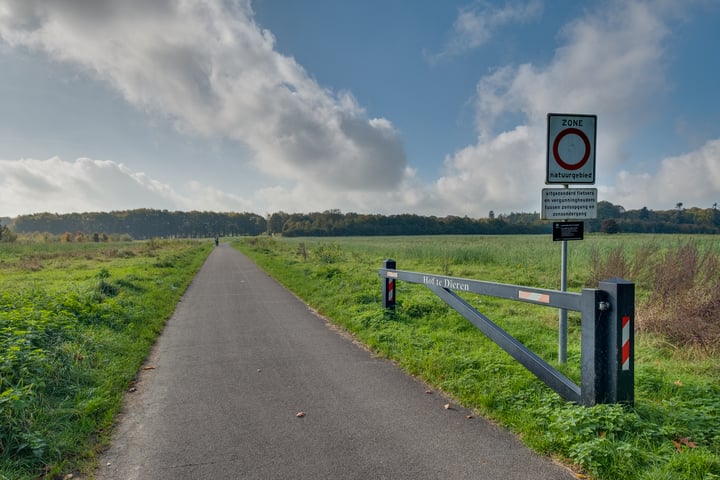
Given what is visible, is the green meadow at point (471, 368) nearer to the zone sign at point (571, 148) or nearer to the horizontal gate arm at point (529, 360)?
the horizontal gate arm at point (529, 360)

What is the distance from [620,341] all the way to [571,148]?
8.67 ft

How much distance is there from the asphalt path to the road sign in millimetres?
2657

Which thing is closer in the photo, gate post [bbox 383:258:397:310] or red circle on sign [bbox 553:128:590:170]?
red circle on sign [bbox 553:128:590:170]

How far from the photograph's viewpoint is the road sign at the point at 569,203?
5.09 m

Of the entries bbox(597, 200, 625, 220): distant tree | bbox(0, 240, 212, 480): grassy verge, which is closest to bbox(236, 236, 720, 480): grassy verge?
bbox(0, 240, 212, 480): grassy verge

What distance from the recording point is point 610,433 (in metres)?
3.30

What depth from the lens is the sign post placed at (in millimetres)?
5098

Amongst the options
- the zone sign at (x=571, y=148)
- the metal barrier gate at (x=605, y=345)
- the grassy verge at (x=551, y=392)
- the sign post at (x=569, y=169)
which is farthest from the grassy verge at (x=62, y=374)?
→ the zone sign at (x=571, y=148)

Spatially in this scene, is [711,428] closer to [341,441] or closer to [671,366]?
[671,366]

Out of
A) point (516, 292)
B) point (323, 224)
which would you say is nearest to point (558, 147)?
point (516, 292)

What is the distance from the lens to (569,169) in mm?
5168

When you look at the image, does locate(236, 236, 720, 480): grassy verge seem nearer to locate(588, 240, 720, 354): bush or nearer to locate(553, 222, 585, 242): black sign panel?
locate(588, 240, 720, 354): bush

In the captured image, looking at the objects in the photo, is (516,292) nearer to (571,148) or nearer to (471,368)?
(471,368)

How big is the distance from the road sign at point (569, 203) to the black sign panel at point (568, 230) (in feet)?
0.26
